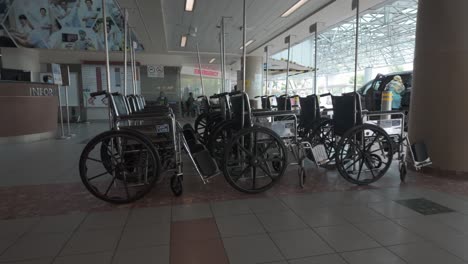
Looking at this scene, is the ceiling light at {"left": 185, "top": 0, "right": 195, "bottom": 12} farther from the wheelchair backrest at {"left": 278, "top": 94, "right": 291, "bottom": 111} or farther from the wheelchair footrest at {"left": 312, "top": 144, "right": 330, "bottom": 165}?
the wheelchair footrest at {"left": 312, "top": 144, "right": 330, "bottom": 165}

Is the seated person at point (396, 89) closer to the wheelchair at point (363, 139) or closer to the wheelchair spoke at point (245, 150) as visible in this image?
the wheelchair at point (363, 139)

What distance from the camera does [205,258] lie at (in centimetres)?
178

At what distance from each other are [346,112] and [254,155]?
1231mm

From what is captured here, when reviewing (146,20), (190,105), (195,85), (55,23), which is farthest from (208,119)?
(195,85)

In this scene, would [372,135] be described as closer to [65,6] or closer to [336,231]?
[336,231]

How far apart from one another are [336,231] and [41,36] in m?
9.19

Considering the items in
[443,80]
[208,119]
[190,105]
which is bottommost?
[208,119]

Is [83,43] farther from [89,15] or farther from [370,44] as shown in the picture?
[370,44]

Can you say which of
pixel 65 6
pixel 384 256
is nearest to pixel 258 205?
pixel 384 256

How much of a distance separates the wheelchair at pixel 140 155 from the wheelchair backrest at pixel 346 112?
5.07 ft

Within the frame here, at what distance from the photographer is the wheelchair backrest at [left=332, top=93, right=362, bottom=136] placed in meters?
3.18

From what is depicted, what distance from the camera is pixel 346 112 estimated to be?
330 cm

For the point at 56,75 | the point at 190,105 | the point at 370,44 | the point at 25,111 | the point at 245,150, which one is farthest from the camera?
the point at 370,44

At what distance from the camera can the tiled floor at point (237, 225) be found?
1.80 meters
